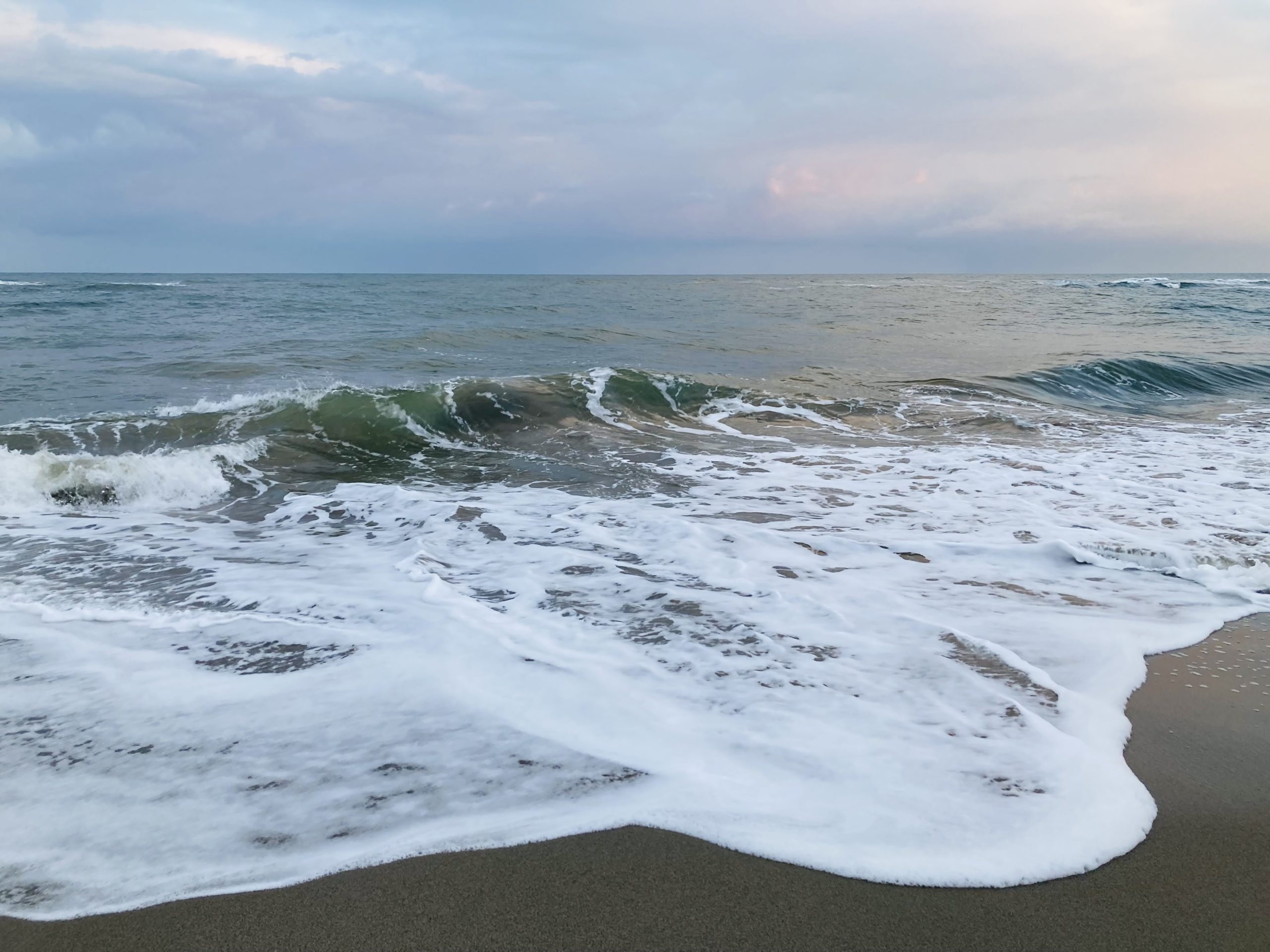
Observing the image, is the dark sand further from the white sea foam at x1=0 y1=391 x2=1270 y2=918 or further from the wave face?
the wave face

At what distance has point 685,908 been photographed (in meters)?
1.89

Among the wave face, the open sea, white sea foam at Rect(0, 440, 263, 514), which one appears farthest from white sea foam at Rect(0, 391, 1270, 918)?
the wave face

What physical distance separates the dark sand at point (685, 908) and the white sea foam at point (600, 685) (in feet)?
0.23

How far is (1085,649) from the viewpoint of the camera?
131 inches

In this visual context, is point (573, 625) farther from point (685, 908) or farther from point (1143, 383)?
point (1143, 383)

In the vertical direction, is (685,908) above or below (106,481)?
below

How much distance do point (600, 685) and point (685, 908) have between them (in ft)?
3.93

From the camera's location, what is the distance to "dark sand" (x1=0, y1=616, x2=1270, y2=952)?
1791 mm

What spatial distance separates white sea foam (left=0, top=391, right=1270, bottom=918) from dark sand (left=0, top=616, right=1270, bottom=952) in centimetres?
7

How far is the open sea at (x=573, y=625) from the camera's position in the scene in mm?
2211

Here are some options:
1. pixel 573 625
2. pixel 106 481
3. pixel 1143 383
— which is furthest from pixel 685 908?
pixel 1143 383

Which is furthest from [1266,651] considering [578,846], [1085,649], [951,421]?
[951,421]

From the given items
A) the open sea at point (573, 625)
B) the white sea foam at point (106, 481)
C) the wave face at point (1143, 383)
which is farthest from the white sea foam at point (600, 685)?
the wave face at point (1143, 383)

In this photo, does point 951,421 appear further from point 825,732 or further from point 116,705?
point 116,705
